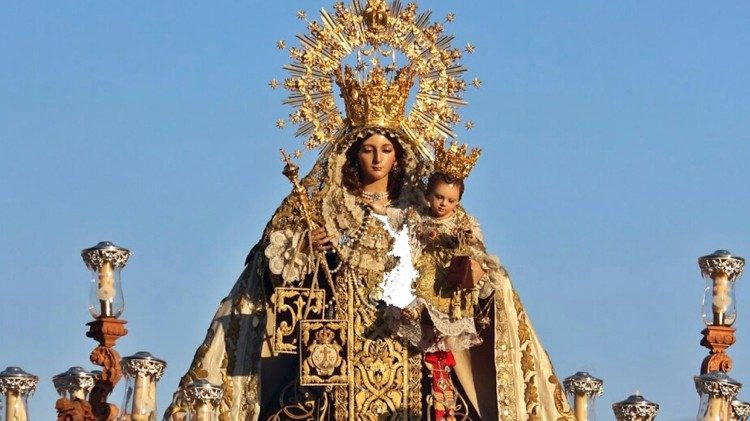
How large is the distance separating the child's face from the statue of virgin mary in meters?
0.44

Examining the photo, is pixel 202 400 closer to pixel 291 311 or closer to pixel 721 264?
pixel 291 311

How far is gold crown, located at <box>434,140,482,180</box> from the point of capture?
853 inches

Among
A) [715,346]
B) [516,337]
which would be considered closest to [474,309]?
[516,337]

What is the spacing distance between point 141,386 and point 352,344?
2886mm

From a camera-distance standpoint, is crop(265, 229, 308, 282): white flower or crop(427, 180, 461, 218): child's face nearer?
crop(427, 180, 461, 218): child's face

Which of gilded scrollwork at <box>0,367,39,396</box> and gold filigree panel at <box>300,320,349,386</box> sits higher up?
gold filigree panel at <box>300,320,349,386</box>

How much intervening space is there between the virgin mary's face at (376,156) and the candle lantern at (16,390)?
4.05m

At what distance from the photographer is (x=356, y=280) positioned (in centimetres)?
2219

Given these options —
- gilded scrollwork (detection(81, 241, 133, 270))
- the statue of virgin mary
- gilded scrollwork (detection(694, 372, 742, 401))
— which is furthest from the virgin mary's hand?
gilded scrollwork (detection(694, 372, 742, 401))

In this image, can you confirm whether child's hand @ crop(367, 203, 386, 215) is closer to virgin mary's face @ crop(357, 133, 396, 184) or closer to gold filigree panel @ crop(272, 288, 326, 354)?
virgin mary's face @ crop(357, 133, 396, 184)

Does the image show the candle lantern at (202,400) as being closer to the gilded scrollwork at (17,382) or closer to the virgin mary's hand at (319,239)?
the gilded scrollwork at (17,382)

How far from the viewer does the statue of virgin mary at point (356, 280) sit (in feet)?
71.7

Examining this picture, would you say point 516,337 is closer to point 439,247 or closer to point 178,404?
point 439,247

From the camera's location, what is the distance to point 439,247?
71.9 ft
